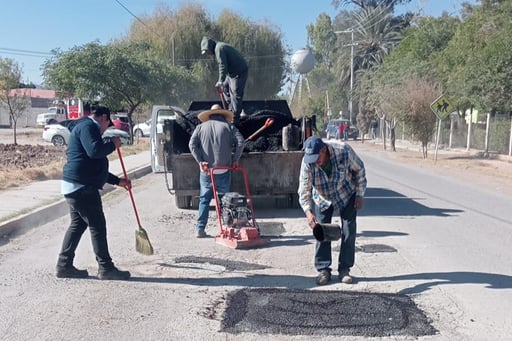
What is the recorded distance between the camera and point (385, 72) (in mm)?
35562

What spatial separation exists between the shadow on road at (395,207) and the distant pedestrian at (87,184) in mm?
5488

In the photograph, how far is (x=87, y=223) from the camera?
618 centimetres

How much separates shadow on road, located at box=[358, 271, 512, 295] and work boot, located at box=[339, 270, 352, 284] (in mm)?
209

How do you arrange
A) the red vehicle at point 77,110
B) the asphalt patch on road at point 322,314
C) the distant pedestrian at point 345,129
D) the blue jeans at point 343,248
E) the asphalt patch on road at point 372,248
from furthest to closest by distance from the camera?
the distant pedestrian at point 345,129
the asphalt patch on road at point 372,248
the red vehicle at point 77,110
the blue jeans at point 343,248
the asphalt patch on road at point 322,314

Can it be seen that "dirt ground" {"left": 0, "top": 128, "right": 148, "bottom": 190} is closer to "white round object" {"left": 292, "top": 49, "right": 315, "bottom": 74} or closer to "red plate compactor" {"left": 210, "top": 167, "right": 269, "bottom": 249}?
"red plate compactor" {"left": 210, "top": 167, "right": 269, "bottom": 249}

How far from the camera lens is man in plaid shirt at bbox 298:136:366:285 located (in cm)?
584

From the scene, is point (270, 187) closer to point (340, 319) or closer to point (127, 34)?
point (340, 319)

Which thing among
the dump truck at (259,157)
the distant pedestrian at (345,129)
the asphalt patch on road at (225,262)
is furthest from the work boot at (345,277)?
the distant pedestrian at (345,129)

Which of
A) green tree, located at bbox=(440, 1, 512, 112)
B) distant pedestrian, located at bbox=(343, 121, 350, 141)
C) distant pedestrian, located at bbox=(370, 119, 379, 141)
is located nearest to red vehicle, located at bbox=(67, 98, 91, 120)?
green tree, located at bbox=(440, 1, 512, 112)

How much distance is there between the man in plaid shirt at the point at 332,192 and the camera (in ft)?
19.2

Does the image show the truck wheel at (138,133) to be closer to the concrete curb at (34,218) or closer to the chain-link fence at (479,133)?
the chain-link fence at (479,133)

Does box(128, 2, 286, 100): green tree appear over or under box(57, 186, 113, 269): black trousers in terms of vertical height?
over

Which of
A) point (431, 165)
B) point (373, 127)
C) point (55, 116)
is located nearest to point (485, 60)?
point (431, 165)

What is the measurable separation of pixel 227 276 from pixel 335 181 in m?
1.58
